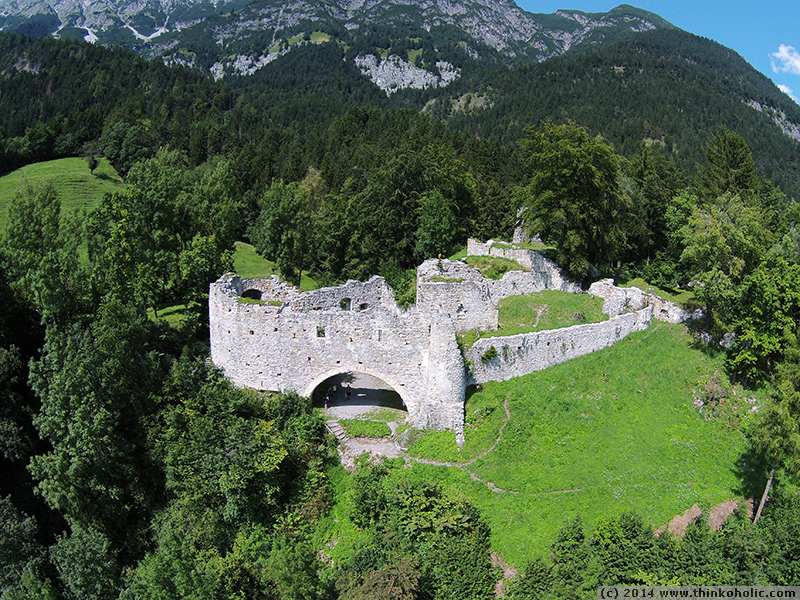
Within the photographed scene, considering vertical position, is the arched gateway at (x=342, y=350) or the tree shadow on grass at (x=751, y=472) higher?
the arched gateway at (x=342, y=350)

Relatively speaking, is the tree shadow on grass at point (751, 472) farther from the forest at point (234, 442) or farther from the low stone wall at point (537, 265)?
the low stone wall at point (537, 265)

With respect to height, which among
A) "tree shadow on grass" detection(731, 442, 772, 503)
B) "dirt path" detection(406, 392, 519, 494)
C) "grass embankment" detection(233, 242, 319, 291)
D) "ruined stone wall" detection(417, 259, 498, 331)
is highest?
"ruined stone wall" detection(417, 259, 498, 331)

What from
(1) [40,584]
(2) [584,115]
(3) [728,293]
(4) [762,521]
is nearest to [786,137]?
(2) [584,115]

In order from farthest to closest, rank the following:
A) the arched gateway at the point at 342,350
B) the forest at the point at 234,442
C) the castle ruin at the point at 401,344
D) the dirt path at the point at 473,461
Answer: the castle ruin at the point at 401,344, the arched gateway at the point at 342,350, the dirt path at the point at 473,461, the forest at the point at 234,442

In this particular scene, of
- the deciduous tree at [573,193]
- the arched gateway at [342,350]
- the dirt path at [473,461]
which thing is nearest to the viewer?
the dirt path at [473,461]

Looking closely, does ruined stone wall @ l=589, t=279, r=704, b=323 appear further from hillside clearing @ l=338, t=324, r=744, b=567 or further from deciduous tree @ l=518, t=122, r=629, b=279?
deciduous tree @ l=518, t=122, r=629, b=279

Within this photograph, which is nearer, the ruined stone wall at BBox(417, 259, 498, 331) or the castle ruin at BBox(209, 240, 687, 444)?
the castle ruin at BBox(209, 240, 687, 444)

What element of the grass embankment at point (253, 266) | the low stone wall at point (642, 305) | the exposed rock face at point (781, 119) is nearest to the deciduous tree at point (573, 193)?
the low stone wall at point (642, 305)

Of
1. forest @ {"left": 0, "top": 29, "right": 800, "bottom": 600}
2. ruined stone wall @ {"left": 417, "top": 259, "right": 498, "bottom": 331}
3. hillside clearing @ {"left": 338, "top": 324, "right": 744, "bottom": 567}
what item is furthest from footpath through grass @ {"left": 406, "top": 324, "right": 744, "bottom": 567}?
ruined stone wall @ {"left": 417, "top": 259, "right": 498, "bottom": 331}
